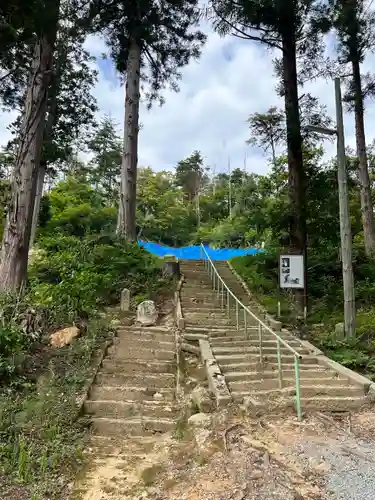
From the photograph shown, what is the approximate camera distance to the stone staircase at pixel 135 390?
16.3ft

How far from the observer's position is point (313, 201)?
10.7 meters

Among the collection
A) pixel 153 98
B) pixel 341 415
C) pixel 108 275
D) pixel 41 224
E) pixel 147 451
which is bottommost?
pixel 147 451

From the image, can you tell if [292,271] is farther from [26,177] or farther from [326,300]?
[26,177]

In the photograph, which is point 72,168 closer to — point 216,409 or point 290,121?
point 290,121

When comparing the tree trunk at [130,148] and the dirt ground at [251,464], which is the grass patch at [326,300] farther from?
the tree trunk at [130,148]

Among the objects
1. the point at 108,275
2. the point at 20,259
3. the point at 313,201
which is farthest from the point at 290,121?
the point at 20,259

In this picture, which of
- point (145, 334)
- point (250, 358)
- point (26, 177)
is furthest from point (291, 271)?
point (26, 177)

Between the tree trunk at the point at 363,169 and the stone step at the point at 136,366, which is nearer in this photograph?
the stone step at the point at 136,366

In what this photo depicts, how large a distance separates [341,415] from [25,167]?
6895 mm

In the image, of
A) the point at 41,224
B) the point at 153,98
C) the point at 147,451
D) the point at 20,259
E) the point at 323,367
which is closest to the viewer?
the point at 147,451

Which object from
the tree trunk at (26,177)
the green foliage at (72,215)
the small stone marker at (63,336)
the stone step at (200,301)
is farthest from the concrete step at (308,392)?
the green foliage at (72,215)

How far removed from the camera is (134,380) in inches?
246

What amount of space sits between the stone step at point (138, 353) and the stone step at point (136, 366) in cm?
20

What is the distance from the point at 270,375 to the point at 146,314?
136 inches
